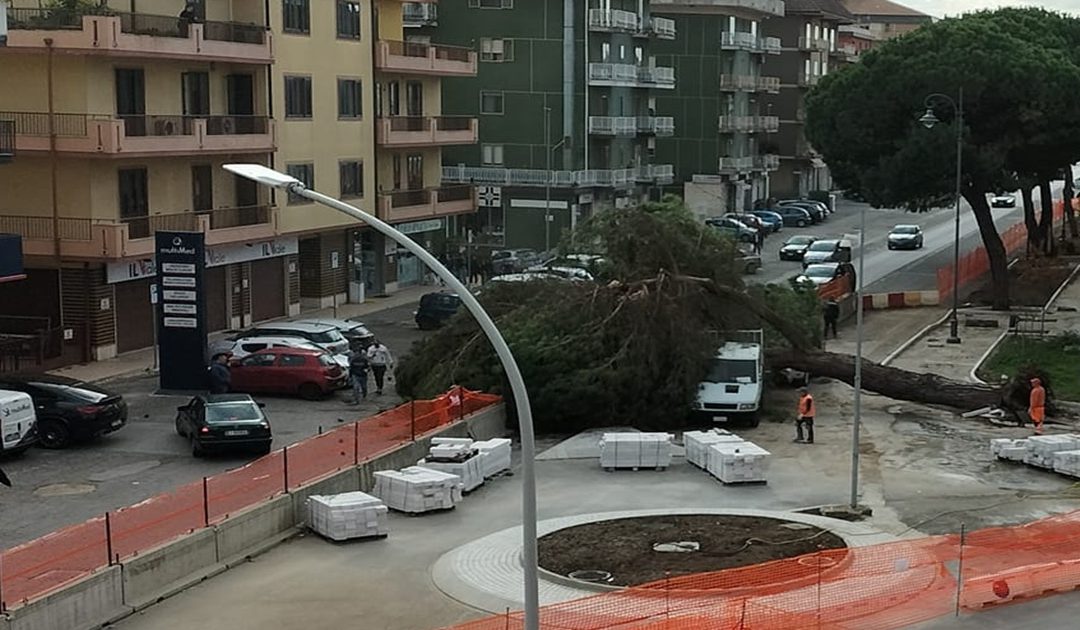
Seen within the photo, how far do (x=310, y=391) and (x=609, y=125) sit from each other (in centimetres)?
3919

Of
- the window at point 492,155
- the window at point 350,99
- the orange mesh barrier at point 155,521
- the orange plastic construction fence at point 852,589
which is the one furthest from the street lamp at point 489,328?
the window at point 492,155

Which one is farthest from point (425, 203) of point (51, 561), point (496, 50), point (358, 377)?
point (51, 561)

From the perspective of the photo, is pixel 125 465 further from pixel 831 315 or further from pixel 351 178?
pixel 351 178

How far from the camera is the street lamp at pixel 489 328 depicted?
1191 cm

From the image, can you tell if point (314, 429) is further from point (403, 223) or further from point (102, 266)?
point (403, 223)

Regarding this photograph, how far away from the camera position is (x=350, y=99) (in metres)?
52.0

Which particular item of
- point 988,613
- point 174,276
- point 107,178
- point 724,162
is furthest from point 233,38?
point 724,162

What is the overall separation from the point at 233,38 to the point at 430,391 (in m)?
17.1

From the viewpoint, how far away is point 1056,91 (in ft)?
170

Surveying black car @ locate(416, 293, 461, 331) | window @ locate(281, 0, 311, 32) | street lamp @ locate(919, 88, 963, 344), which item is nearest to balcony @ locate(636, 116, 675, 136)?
street lamp @ locate(919, 88, 963, 344)

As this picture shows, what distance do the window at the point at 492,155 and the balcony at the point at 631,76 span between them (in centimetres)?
567

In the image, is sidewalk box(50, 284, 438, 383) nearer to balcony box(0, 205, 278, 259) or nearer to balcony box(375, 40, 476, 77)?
balcony box(0, 205, 278, 259)

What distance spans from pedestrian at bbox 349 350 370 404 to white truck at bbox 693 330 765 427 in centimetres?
813

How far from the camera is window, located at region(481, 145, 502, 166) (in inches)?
2739
